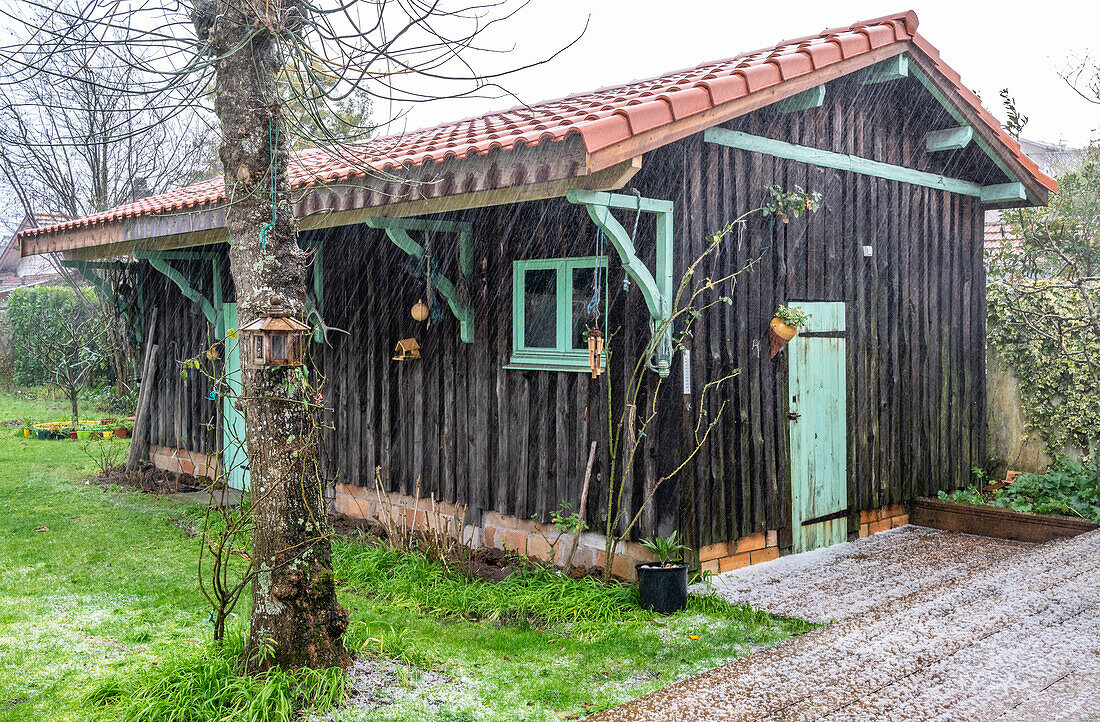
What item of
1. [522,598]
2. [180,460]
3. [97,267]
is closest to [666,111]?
[522,598]

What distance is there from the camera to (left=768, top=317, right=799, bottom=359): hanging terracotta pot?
599 cm

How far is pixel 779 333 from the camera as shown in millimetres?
6027

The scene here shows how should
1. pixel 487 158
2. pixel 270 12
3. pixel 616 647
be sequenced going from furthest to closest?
pixel 487 158 → pixel 616 647 → pixel 270 12

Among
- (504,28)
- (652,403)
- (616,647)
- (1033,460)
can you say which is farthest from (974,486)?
(504,28)

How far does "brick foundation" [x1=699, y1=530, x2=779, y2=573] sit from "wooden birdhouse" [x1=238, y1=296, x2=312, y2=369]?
3059mm

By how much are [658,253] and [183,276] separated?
6241 millimetres

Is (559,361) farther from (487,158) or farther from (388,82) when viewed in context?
(388,82)

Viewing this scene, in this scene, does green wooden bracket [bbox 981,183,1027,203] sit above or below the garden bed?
above

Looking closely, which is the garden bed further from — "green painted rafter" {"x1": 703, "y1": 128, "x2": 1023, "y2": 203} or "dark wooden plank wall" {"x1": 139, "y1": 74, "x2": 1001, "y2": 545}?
"green painted rafter" {"x1": 703, "y1": 128, "x2": 1023, "y2": 203}

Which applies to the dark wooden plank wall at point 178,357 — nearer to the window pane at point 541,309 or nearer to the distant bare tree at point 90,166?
the window pane at point 541,309

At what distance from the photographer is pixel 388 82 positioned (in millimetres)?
3977

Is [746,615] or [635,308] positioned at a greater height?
[635,308]

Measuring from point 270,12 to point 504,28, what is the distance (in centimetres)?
105

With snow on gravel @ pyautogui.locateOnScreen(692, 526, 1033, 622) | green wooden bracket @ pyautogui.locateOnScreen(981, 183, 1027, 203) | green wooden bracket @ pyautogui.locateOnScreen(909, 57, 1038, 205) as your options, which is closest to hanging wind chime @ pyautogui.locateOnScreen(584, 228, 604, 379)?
snow on gravel @ pyautogui.locateOnScreen(692, 526, 1033, 622)
